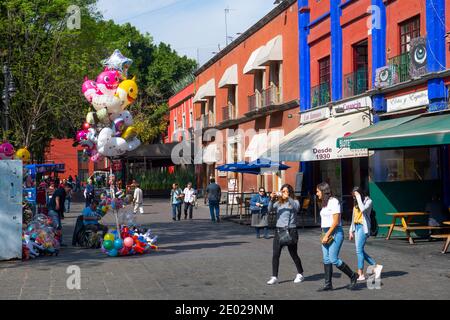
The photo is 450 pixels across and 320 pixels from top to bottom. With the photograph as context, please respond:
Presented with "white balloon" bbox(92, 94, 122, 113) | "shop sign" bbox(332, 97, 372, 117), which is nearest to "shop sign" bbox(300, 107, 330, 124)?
"shop sign" bbox(332, 97, 372, 117)

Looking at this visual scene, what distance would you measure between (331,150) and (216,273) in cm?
983

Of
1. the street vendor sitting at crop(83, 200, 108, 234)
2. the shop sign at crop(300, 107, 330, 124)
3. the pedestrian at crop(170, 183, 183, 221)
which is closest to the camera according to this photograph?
the street vendor sitting at crop(83, 200, 108, 234)

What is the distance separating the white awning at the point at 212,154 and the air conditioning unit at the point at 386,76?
72.3 ft

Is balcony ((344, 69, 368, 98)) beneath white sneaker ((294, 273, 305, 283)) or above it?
above

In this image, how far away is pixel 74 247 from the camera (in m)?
16.8

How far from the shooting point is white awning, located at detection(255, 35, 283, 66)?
29375 mm

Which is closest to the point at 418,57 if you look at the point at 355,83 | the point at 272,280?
the point at 355,83

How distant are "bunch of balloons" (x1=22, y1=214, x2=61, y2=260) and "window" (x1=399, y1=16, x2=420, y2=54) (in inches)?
452

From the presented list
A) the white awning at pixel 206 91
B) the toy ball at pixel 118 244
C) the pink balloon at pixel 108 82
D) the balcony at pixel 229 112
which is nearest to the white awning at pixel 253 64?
the balcony at pixel 229 112

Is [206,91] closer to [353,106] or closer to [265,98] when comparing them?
[265,98]

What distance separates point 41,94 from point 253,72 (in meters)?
10.5

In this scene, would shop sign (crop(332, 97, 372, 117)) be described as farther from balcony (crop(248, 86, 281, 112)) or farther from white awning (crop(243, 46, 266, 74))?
white awning (crop(243, 46, 266, 74))

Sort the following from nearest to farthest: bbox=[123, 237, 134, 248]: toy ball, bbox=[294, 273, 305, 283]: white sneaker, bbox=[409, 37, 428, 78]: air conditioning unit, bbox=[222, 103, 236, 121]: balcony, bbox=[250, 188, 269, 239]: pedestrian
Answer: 1. bbox=[294, 273, 305, 283]: white sneaker
2. bbox=[123, 237, 134, 248]: toy ball
3. bbox=[409, 37, 428, 78]: air conditioning unit
4. bbox=[250, 188, 269, 239]: pedestrian
5. bbox=[222, 103, 236, 121]: balcony

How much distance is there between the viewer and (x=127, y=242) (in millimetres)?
14641
